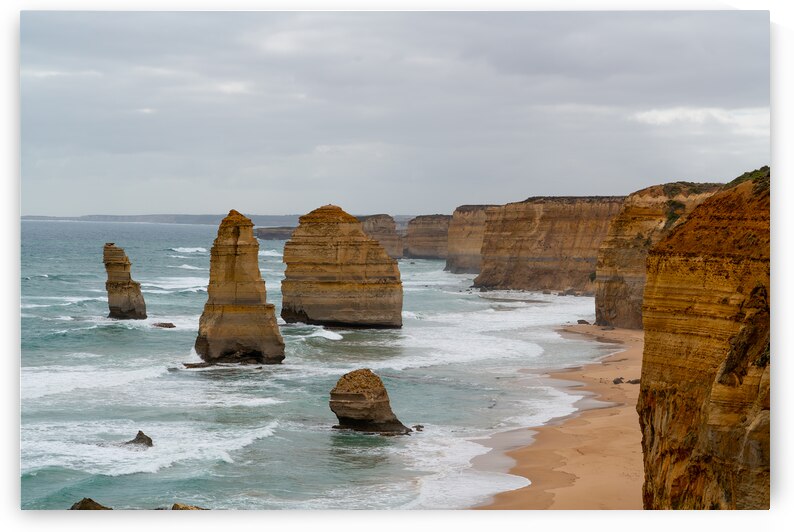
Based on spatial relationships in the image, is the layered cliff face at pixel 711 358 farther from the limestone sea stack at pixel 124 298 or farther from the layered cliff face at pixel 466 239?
the layered cliff face at pixel 466 239

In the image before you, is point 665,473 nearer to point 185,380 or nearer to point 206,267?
point 185,380

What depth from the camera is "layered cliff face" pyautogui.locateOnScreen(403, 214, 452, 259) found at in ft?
401

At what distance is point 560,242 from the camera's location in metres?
68.6

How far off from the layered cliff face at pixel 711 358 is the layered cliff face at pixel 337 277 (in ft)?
97.4

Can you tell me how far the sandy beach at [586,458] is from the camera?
17453 millimetres

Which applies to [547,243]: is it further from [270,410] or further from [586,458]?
[586,458]

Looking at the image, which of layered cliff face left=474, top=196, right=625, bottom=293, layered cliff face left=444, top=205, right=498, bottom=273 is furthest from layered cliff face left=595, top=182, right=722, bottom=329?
layered cliff face left=444, top=205, right=498, bottom=273

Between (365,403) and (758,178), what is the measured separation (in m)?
11.3

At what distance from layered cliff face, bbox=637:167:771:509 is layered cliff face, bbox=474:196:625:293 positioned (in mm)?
51018

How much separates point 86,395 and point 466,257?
239ft

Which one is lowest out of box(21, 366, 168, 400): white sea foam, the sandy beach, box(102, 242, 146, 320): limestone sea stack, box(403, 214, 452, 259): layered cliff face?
the sandy beach

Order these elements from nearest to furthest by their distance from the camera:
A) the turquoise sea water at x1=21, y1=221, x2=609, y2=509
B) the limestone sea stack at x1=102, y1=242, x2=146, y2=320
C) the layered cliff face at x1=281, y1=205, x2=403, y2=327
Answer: the turquoise sea water at x1=21, y1=221, x2=609, y2=509 < the layered cliff face at x1=281, y1=205, x2=403, y2=327 < the limestone sea stack at x1=102, y1=242, x2=146, y2=320

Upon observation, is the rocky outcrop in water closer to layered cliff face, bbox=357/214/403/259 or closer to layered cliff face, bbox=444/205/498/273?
layered cliff face, bbox=357/214/403/259

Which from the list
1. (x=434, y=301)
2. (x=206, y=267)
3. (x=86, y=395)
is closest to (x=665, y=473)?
(x=86, y=395)
